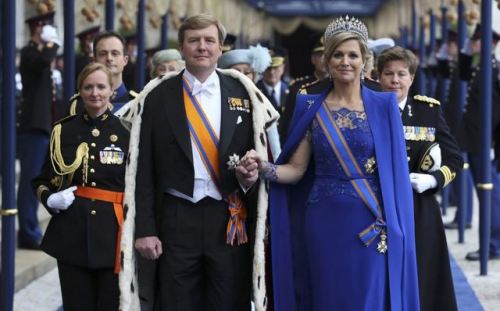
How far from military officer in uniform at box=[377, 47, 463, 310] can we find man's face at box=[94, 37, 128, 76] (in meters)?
1.53

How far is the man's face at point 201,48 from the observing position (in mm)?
5285

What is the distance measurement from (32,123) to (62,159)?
14.9 feet

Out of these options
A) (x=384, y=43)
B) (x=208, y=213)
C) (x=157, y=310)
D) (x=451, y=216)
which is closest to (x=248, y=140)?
(x=208, y=213)

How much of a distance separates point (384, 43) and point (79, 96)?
9.42 ft

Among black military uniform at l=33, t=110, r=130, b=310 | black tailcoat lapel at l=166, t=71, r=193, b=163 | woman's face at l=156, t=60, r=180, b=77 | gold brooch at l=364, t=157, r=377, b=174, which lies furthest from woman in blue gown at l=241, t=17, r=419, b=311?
woman's face at l=156, t=60, r=180, b=77

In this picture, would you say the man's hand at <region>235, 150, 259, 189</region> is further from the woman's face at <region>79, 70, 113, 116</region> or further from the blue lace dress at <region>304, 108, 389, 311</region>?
the woman's face at <region>79, 70, 113, 116</region>

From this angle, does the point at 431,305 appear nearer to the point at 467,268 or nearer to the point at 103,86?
the point at 103,86

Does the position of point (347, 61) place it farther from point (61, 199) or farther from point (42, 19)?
point (42, 19)

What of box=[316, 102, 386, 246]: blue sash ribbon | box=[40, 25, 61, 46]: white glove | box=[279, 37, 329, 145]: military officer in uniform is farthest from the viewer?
box=[40, 25, 61, 46]: white glove

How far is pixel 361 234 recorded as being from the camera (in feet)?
17.5

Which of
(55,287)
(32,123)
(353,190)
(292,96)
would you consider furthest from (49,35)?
(353,190)

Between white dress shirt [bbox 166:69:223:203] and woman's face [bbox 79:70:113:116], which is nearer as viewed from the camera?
white dress shirt [bbox 166:69:223:203]

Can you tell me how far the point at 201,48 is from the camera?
5277mm

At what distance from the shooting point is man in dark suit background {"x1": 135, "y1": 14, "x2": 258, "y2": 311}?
5.28 m
